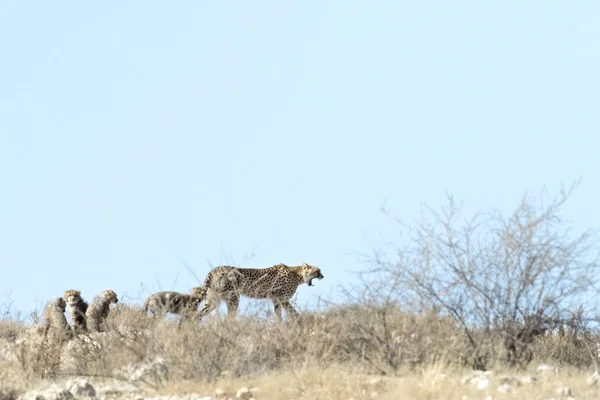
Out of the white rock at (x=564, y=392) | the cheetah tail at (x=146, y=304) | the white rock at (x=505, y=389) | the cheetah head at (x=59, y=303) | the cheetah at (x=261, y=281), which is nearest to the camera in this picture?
the white rock at (x=505, y=389)

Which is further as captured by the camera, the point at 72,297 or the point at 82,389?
the point at 72,297

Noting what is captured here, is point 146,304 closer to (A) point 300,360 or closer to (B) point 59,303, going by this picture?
(B) point 59,303

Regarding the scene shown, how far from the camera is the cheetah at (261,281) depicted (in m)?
20.2

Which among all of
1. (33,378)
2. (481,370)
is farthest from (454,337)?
(33,378)

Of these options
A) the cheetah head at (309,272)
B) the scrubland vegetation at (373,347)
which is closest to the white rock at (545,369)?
the scrubland vegetation at (373,347)

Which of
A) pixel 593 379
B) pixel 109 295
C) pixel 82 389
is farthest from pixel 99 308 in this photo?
pixel 593 379

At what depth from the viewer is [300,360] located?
1366 cm

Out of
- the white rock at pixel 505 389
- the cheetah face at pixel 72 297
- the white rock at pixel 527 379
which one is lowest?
the white rock at pixel 505 389

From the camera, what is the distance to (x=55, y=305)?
53.8 feet

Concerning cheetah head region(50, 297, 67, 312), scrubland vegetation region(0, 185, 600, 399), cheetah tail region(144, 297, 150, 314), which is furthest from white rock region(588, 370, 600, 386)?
cheetah tail region(144, 297, 150, 314)

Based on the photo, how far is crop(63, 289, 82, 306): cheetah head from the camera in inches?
663

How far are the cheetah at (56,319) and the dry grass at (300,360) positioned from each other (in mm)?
781

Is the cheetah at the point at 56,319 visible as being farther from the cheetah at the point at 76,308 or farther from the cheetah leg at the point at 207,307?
the cheetah leg at the point at 207,307

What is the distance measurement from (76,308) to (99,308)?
313 millimetres
